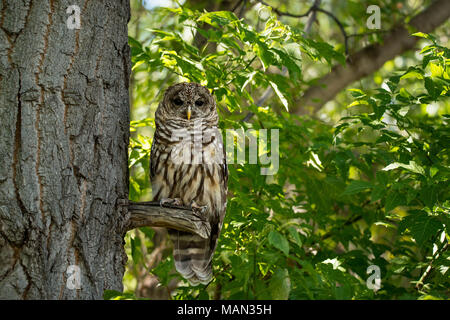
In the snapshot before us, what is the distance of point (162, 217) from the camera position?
266 centimetres

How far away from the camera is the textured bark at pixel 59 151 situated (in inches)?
88.4

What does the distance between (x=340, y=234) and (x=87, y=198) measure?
225 centimetres

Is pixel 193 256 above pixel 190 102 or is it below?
below

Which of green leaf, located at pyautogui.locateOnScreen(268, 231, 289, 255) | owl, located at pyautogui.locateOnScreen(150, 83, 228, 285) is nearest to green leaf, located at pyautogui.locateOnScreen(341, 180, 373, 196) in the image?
owl, located at pyautogui.locateOnScreen(150, 83, 228, 285)

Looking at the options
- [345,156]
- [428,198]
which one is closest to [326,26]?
[345,156]

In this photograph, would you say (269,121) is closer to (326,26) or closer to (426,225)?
(426,225)

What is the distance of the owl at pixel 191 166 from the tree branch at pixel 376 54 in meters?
2.98

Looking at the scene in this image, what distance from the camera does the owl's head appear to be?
326 centimetres

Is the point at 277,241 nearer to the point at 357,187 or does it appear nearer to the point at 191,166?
the point at 357,187

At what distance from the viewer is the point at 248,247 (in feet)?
8.91

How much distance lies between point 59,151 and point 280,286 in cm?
120

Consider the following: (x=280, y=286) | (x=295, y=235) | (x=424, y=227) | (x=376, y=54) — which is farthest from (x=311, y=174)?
(x=376, y=54)

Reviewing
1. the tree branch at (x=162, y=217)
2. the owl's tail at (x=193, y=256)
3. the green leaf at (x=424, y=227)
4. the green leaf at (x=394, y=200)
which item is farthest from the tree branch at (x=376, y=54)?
the tree branch at (x=162, y=217)

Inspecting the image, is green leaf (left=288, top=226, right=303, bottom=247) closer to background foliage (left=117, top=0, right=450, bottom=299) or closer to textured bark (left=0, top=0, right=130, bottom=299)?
background foliage (left=117, top=0, right=450, bottom=299)
